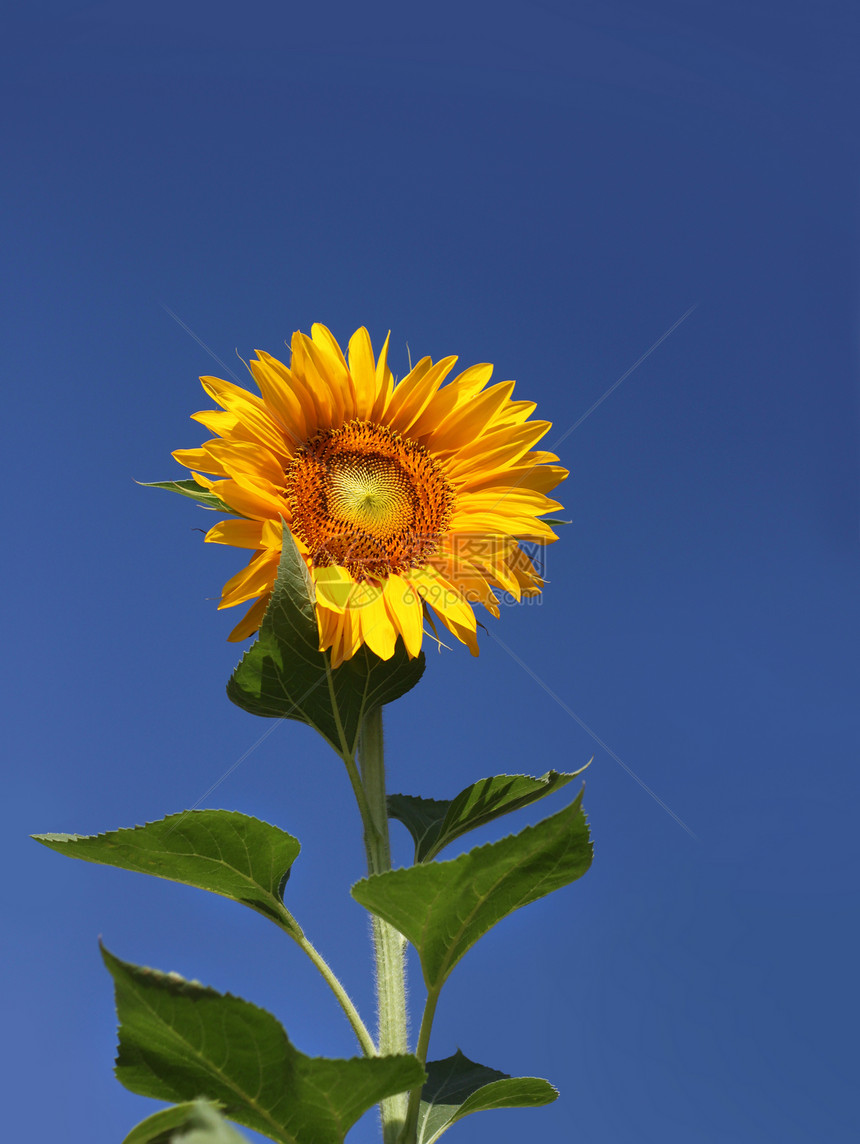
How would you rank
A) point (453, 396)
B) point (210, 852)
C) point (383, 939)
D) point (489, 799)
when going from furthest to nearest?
point (453, 396), point (489, 799), point (383, 939), point (210, 852)

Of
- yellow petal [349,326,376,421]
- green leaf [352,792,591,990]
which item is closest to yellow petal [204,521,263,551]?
yellow petal [349,326,376,421]

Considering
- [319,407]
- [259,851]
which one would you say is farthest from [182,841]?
[319,407]

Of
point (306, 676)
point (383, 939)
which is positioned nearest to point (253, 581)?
point (306, 676)

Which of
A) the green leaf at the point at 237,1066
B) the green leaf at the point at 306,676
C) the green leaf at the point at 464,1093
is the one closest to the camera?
the green leaf at the point at 237,1066

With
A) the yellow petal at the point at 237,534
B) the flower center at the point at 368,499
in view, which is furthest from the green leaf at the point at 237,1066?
the flower center at the point at 368,499

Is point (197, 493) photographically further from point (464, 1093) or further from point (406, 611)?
point (464, 1093)

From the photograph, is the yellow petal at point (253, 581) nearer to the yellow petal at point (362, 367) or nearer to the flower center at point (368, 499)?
the flower center at point (368, 499)

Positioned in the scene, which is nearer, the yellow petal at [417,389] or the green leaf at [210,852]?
the green leaf at [210,852]

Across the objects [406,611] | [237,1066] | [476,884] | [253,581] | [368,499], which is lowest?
[237,1066]
